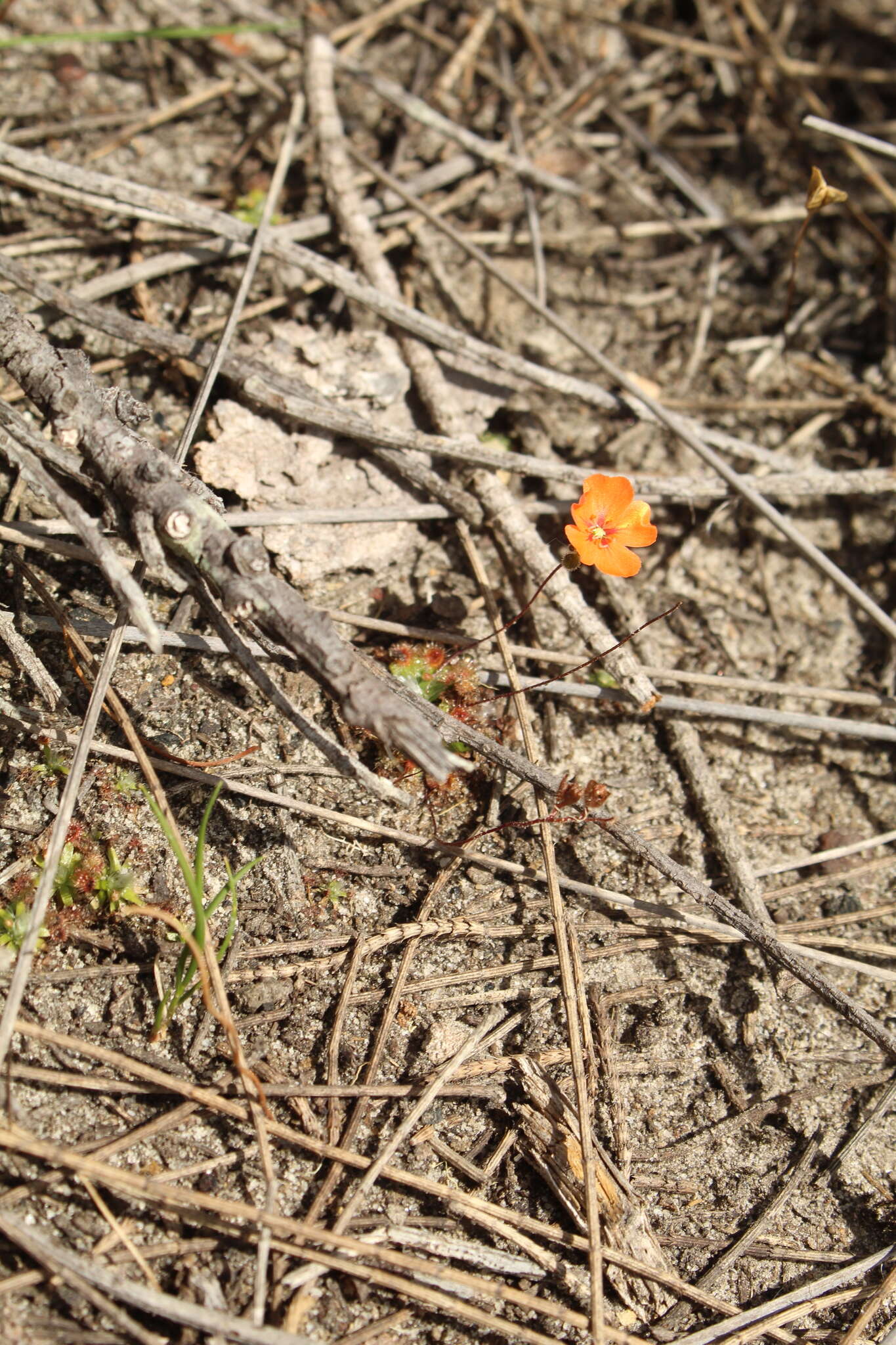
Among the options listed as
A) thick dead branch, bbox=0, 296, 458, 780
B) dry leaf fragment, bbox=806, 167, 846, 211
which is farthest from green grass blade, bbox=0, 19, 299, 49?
dry leaf fragment, bbox=806, 167, 846, 211

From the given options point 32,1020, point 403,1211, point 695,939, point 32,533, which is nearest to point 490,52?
point 32,533

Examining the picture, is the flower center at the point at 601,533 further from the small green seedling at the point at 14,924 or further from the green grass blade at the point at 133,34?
the green grass blade at the point at 133,34

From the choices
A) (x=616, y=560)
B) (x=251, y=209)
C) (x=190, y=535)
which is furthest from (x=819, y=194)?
(x=190, y=535)

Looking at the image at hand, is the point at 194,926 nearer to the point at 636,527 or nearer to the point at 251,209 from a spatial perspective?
the point at 636,527

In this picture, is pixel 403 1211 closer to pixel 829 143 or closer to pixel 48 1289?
pixel 48 1289

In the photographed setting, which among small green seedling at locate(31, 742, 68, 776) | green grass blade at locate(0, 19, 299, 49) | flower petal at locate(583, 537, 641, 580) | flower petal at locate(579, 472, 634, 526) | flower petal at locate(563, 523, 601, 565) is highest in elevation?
green grass blade at locate(0, 19, 299, 49)

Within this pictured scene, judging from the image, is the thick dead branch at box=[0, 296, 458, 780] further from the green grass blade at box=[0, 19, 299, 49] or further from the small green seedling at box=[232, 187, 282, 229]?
the green grass blade at box=[0, 19, 299, 49]
